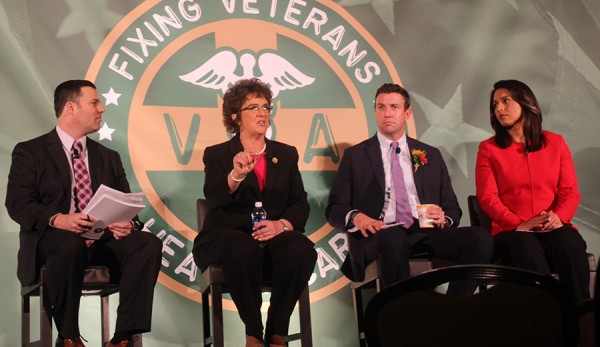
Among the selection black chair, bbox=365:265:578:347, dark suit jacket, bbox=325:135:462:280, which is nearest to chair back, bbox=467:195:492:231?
dark suit jacket, bbox=325:135:462:280

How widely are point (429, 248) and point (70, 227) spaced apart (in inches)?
69.2

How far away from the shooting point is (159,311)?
14.1 ft

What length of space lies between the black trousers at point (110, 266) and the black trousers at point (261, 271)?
334 millimetres

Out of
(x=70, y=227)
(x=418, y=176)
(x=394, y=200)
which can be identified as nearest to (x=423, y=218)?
(x=394, y=200)

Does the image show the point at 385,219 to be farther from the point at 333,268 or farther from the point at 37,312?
the point at 37,312

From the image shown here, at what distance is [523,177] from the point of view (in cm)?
427

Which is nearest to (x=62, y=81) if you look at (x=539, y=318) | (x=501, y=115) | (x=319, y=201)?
(x=319, y=201)

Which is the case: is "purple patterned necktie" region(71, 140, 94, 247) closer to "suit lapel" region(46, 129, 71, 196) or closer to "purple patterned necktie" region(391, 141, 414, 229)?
"suit lapel" region(46, 129, 71, 196)

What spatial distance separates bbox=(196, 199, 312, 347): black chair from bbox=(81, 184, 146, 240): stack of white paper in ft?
1.54

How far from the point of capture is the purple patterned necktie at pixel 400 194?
420 centimetres

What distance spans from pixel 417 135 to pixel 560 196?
3.27ft

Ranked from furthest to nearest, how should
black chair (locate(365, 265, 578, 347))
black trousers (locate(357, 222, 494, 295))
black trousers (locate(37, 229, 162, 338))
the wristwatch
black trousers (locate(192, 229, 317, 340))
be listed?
the wristwatch, black trousers (locate(357, 222, 494, 295)), black trousers (locate(192, 229, 317, 340)), black trousers (locate(37, 229, 162, 338)), black chair (locate(365, 265, 578, 347))

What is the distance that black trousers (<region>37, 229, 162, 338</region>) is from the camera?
3.35 meters

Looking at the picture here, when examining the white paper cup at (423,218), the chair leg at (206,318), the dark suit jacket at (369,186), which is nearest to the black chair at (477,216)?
the dark suit jacket at (369,186)
